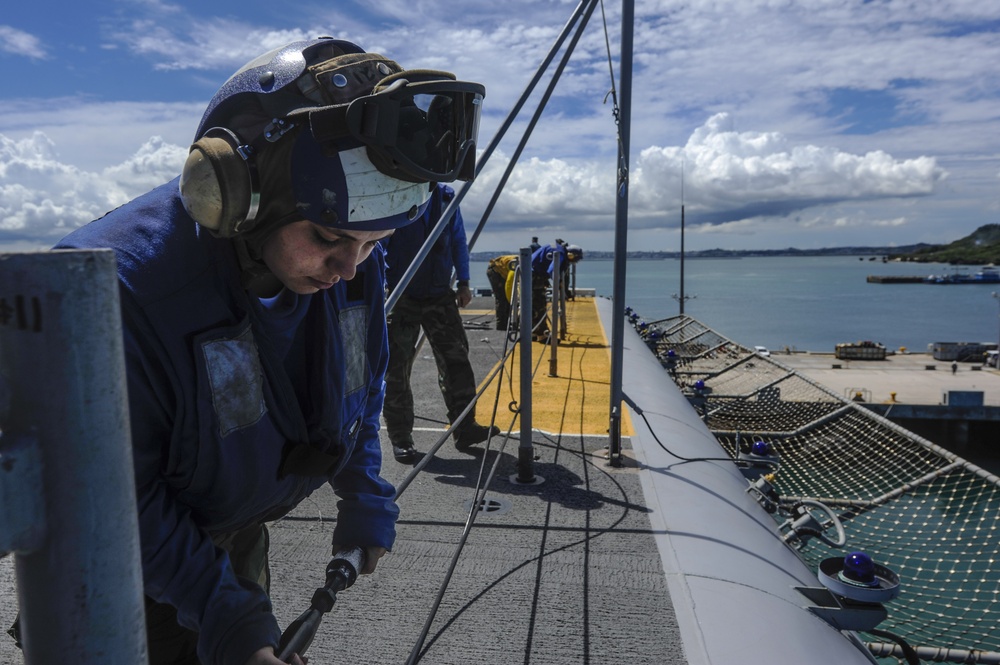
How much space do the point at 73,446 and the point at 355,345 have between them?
1.00m

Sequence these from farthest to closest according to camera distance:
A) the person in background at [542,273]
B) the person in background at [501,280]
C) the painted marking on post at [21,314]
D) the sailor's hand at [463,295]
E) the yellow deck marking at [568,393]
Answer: the person in background at [501,280] < the person in background at [542,273] < the yellow deck marking at [568,393] < the sailor's hand at [463,295] < the painted marking on post at [21,314]

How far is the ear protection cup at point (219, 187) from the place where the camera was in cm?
121

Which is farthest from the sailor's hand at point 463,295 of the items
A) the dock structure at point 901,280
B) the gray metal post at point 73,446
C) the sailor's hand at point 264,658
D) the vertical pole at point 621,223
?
the dock structure at point 901,280

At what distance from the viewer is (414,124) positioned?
1.39m

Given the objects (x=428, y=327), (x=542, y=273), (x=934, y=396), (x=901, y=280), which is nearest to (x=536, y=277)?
(x=542, y=273)

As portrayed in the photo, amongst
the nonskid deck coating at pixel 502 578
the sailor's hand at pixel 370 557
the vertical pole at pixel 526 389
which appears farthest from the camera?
the vertical pole at pixel 526 389

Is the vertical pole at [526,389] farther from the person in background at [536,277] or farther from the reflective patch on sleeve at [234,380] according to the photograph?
the person in background at [536,277]

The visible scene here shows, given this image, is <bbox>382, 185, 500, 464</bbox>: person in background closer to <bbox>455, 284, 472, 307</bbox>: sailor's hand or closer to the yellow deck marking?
<bbox>455, 284, 472, 307</bbox>: sailor's hand

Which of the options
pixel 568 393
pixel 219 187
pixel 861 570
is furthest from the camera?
pixel 568 393

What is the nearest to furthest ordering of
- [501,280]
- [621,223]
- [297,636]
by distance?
[297,636] → [621,223] → [501,280]

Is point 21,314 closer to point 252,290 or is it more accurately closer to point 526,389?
point 252,290

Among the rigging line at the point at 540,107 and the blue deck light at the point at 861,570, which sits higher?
the rigging line at the point at 540,107

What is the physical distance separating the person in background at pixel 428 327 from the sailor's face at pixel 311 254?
3579 mm

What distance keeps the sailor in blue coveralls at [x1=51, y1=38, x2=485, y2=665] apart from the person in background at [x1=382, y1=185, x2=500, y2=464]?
3.47 m
